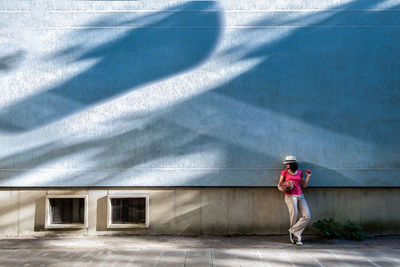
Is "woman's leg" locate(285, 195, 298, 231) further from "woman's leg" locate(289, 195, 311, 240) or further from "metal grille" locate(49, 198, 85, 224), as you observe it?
"metal grille" locate(49, 198, 85, 224)

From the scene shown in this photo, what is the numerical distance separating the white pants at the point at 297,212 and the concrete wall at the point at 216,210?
601 millimetres

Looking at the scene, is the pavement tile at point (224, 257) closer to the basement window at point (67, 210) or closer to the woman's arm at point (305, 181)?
the woman's arm at point (305, 181)

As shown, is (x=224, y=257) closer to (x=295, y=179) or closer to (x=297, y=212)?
(x=297, y=212)

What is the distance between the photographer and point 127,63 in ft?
26.8

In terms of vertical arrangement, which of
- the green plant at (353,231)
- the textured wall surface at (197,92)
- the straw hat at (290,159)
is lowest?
the green plant at (353,231)

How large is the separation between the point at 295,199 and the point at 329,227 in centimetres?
112

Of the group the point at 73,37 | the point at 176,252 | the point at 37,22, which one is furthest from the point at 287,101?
the point at 37,22

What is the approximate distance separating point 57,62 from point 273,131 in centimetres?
509

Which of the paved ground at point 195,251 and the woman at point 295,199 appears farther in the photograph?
the woman at point 295,199

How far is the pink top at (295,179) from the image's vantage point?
24.3ft

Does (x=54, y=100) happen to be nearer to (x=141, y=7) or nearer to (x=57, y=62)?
(x=57, y=62)

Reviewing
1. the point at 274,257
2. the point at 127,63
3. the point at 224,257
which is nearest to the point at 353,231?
the point at 274,257

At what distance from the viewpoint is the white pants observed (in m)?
7.21

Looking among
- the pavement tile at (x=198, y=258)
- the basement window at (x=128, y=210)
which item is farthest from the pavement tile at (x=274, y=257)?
the basement window at (x=128, y=210)
